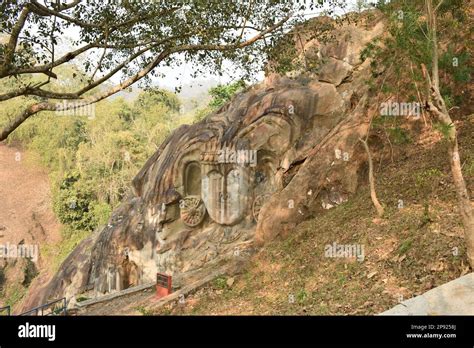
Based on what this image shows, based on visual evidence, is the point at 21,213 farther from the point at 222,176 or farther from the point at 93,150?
the point at 222,176

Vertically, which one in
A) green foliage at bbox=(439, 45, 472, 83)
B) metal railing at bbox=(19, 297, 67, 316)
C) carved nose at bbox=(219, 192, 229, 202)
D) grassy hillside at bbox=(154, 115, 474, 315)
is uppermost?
green foliage at bbox=(439, 45, 472, 83)

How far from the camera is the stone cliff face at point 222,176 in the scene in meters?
16.1

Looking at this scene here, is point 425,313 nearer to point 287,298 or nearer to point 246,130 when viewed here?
point 287,298

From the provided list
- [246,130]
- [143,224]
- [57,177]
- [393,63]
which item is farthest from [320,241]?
[57,177]

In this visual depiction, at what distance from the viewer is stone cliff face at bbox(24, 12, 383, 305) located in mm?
16125

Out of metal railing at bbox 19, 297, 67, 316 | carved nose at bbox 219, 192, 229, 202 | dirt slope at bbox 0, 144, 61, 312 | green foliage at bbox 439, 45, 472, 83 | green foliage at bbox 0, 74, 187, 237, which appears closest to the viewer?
green foliage at bbox 439, 45, 472, 83

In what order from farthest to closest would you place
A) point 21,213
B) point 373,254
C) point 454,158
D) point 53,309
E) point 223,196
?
point 21,213
point 53,309
point 223,196
point 373,254
point 454,158

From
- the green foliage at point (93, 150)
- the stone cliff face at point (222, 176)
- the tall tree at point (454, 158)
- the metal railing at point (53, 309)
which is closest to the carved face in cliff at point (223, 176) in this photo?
the stone cliff face at point (222, 176)

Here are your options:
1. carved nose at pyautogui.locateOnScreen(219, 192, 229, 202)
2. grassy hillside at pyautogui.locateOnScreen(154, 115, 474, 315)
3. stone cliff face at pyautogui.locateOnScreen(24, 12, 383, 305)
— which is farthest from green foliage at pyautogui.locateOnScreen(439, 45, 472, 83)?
carved nose at pyautogui.locateOnScreen(219, 192, 229, 202)

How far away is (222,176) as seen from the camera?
54.9 ft

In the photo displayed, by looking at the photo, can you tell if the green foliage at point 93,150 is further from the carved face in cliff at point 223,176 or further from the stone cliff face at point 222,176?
the carved face in cliff at point 223,176

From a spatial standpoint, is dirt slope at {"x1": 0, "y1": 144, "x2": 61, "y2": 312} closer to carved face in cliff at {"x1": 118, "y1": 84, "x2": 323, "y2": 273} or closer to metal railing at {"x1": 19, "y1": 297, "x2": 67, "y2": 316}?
metal railing at {"x1": 19, "y1": 297, "x2": 67, "y2": 316}

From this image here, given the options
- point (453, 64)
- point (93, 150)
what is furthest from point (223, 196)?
point (93, 150)

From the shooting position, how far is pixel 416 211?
948 cm
